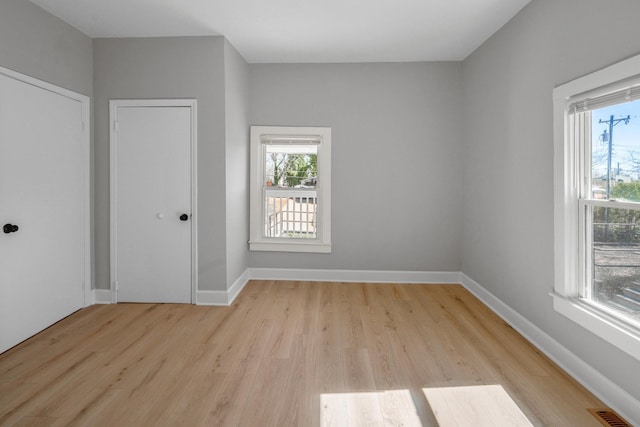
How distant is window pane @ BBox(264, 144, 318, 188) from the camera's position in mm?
4660

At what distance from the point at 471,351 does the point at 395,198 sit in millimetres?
2207

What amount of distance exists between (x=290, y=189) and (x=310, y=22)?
198 centimetres

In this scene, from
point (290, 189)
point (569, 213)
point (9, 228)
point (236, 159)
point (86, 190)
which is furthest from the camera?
point (290, 189)

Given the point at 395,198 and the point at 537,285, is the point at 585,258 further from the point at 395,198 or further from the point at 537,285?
the point at 395,198

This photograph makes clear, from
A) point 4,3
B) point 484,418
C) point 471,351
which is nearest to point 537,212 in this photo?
point 471,351

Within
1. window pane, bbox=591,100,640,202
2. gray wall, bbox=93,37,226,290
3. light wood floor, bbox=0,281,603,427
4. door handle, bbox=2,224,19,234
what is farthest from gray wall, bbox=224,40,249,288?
window pane, bbox=591,100,640,202

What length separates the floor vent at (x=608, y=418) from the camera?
6.20 feet

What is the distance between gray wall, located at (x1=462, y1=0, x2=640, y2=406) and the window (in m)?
1.75

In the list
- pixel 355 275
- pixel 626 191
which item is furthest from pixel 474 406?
pixel 355 275

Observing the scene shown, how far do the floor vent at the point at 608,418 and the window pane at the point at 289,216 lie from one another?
3.26 m

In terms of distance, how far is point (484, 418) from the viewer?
1.95 meters

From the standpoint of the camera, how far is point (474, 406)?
2053mm

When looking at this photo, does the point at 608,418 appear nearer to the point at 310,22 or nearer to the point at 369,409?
the point at 369,409

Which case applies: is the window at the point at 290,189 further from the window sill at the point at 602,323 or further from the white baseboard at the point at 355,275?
the window sill at the point at 602,323
